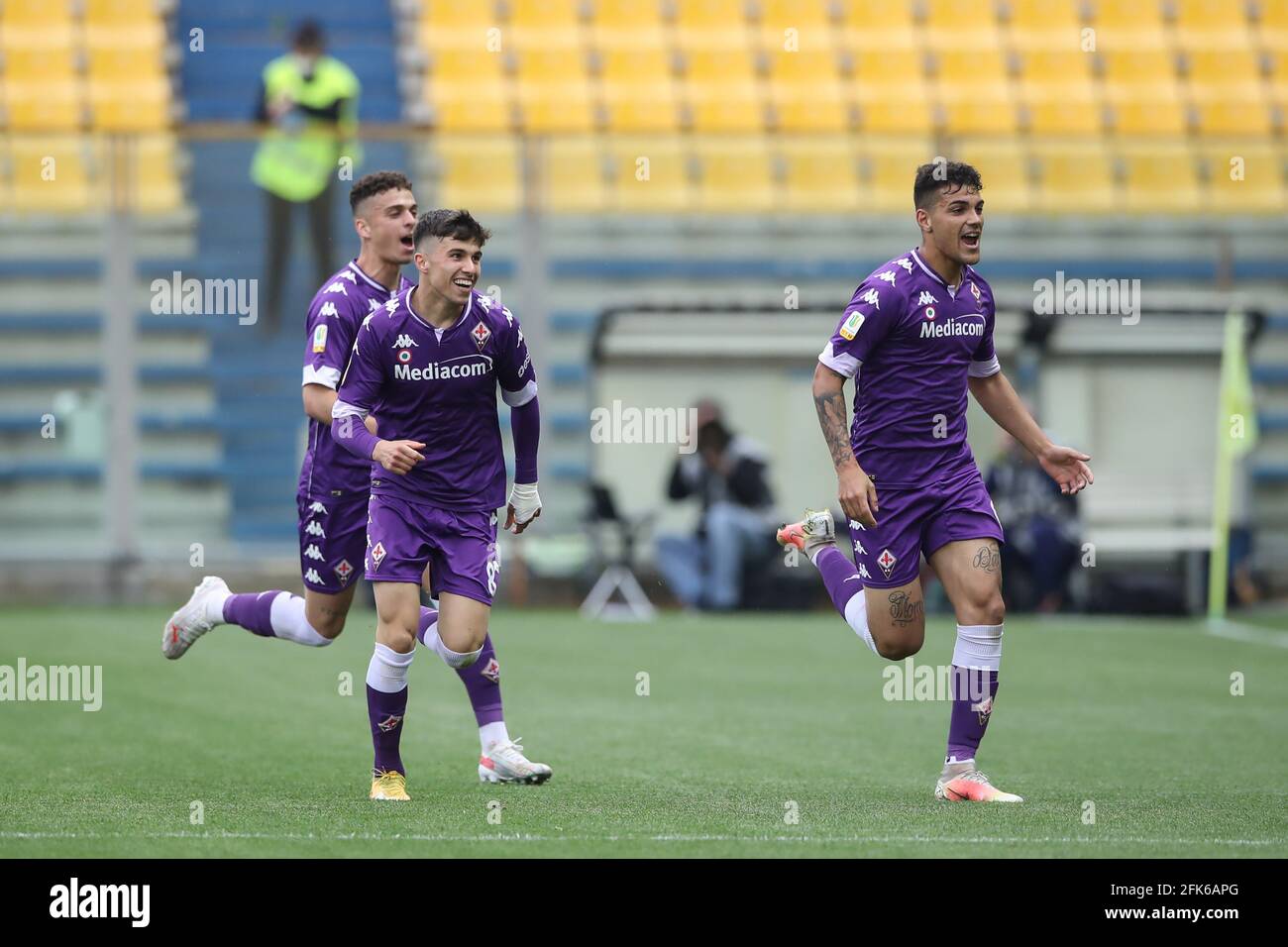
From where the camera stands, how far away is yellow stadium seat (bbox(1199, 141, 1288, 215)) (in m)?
18.7

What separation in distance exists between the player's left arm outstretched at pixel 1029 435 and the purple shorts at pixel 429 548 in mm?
1898

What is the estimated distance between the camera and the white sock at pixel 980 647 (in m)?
7.12

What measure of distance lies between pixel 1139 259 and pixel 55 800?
14.1 m

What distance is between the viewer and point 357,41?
A: 21.7 meters

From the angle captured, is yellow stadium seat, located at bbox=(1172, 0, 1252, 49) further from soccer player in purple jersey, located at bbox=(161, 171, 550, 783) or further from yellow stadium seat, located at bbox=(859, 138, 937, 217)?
soccer player in purple jersey, located at bbox=(161, 171, 550, 783)

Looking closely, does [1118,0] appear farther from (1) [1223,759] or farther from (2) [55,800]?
(2) [55,800]

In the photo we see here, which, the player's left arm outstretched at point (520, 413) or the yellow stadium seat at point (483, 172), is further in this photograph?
the yellow stadium seat at point (483, 172)

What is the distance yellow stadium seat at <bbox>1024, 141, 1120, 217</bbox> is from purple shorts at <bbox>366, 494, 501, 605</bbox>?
1245cm

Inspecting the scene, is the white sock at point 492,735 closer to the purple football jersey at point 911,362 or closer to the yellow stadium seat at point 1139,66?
the purple football jersey at point 911,362

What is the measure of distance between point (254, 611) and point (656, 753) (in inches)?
70.0

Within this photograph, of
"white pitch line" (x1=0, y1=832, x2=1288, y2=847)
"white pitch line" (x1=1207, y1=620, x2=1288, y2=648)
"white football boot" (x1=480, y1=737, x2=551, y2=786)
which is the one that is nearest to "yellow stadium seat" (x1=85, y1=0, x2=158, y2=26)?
"white pitch line" (x1=1207, y1=620, x2=1288, y2=648)

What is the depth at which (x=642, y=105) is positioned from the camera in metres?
21.0

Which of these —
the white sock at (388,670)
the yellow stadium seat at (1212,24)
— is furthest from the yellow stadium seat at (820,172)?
the white sock at (388,670)

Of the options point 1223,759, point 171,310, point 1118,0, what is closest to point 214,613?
point 1223,759
